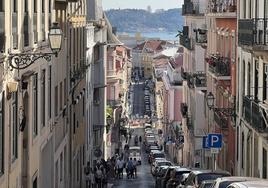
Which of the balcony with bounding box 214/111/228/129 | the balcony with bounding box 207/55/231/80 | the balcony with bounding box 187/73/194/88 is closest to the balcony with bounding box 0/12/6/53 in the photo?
the balcony with bounding box 214/111/228/129

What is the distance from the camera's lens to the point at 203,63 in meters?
54.5

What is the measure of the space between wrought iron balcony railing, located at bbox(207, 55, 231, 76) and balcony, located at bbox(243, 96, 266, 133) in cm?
1060

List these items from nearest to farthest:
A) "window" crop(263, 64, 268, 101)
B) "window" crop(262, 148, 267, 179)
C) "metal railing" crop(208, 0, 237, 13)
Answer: "window" crop(262, 148, 267, 179) < "window" crop(263, 64, 268, 101) < "metal railing" crop(208, 0, 237, 13)

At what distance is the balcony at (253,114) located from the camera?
24.8m

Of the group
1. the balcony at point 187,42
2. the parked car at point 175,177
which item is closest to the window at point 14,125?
the parked car at point 175,177

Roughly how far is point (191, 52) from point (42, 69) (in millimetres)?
37151

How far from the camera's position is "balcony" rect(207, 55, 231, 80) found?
1566 inches

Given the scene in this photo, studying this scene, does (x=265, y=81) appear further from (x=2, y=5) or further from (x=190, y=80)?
(x=190, y=80)

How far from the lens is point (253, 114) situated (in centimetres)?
2639

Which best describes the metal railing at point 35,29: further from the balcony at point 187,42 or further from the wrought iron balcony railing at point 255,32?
the balcony at point 187,42

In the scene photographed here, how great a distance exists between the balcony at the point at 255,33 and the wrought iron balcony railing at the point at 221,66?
12247mm

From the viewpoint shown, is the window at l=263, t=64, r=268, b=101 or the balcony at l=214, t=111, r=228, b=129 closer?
the window at l=263, t=64, r=268, b=101

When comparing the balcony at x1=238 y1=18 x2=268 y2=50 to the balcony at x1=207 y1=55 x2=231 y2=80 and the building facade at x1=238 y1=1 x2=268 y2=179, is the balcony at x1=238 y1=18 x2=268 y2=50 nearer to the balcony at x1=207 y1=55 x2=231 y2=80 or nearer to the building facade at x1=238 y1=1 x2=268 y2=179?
the building facade at x1=238 y1=1 x2=268 y2=179

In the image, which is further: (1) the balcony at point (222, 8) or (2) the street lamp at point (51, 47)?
(1) the balcony at point (222, 8)
